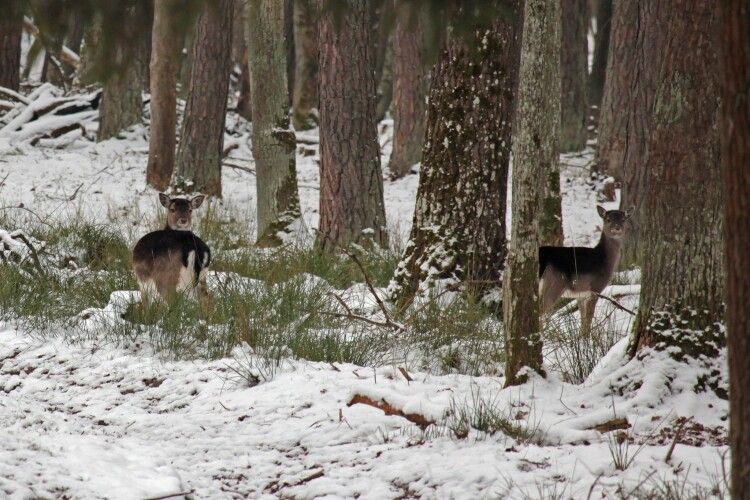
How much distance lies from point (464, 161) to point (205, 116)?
27.8ft

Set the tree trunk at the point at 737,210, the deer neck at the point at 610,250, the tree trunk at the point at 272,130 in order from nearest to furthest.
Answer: the tree trunk at the point at 737,210, the deer neck at the point at 610,250, the tree trunk at the point at 272,130

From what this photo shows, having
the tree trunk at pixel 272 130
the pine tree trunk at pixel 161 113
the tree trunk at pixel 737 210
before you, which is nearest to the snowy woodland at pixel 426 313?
the tree trunk at pixel 737 210

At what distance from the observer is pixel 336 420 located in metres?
5.26

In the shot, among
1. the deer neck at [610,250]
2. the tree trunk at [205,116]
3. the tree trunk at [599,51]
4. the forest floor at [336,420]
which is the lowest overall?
the forest floor at [336,420]

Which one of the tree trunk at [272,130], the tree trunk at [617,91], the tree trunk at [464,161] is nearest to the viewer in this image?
the tree trunk at [464,161]

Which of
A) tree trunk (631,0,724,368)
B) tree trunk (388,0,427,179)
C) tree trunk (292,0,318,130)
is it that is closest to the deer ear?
tree trunk (631,0,724,368)

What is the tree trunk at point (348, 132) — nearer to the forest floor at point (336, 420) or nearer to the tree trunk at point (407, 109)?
the forest floor at point (336, 420)

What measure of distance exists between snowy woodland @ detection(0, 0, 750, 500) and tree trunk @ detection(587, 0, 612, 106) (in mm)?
10869

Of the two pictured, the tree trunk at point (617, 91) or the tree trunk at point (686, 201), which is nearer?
the tree trunk at point (686, 201)

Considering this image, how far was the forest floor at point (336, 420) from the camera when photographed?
14.0ft

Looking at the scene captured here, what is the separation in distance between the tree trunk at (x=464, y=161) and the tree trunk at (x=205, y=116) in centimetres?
789

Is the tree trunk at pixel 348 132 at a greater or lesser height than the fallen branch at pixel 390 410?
greater

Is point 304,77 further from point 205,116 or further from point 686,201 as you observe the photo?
point 686,201

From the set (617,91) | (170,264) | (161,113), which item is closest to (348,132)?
(170,264)
